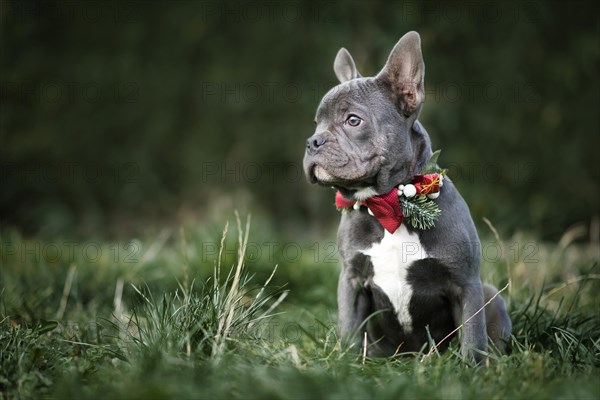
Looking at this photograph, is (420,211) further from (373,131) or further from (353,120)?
(353,120)

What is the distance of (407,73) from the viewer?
3.46 meters

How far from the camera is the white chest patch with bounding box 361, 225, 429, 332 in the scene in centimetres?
340

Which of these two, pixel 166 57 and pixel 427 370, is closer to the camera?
pixel 427 370

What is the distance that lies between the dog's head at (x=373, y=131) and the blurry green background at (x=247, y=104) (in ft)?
14.2

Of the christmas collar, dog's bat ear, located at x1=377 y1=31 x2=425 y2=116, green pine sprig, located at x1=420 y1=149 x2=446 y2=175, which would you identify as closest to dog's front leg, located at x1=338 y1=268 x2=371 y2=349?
the christmas collar

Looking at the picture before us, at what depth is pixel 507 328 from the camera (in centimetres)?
362

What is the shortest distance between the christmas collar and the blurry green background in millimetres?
4346

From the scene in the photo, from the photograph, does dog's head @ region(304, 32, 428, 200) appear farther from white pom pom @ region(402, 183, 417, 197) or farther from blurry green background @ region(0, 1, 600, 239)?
blurry green background @ region(0, 1, 600, 239)

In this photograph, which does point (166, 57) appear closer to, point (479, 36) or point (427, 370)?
point (479, 36)

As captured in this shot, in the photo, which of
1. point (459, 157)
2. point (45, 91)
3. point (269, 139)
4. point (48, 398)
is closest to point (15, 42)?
point (45, 91)

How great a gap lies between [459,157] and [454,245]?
5443mm

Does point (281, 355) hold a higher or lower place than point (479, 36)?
lower

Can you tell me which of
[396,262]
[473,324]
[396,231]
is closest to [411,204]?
[396,231]

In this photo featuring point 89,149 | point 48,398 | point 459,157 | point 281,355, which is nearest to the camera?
point 48,398
